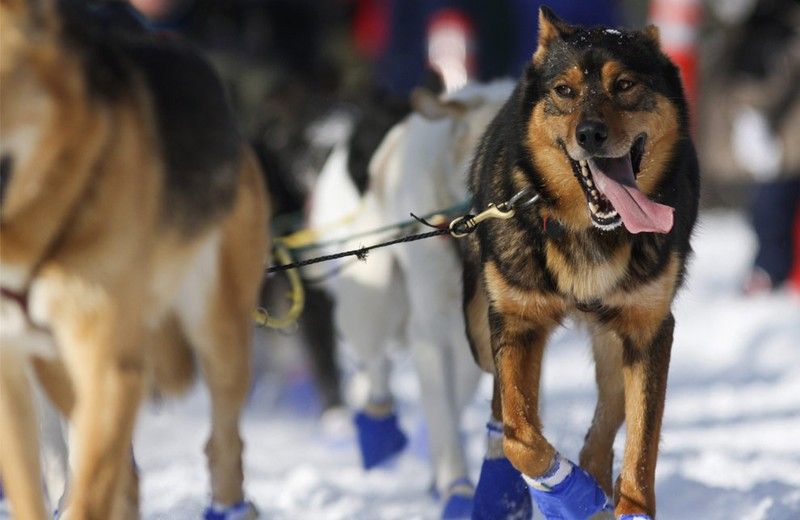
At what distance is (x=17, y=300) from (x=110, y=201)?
0.80 feet

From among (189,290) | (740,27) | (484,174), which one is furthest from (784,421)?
(740,27)

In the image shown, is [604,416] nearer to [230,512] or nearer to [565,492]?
[565,492]

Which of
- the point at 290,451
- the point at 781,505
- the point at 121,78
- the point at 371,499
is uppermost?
the point at 121,78

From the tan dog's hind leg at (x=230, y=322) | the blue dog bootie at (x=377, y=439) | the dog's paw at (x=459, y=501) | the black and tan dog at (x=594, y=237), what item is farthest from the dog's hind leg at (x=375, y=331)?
the black and tan dog at (x=594, y=237)

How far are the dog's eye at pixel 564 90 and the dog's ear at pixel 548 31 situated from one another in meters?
0.15

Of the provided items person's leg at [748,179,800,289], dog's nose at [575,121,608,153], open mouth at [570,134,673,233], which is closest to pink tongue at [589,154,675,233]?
open mouth at [570,134,673,233]

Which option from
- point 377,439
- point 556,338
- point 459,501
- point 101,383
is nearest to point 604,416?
point 459,501

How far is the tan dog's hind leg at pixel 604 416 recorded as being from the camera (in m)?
3.58

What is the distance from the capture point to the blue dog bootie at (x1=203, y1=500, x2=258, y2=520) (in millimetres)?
3656

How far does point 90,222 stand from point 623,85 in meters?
1.22

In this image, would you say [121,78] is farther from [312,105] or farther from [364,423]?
[312,105]

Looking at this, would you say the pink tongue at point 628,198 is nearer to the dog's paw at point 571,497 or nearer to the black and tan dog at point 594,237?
the black and tan dog at point 594,237

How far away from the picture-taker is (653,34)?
334 centimetres

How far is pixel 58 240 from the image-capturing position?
2611mm
